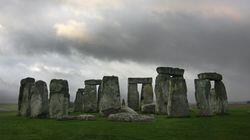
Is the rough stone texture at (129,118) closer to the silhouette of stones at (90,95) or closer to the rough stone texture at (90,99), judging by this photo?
the rough stone texture at (90,99)

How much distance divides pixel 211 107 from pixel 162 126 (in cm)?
771

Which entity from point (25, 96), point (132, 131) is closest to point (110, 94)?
point (25, 96)

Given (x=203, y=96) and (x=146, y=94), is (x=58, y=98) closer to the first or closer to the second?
(x=203, y=96)

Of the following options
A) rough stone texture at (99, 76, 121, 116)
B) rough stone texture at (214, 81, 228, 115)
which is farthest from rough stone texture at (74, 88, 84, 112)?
rough stone texture at (214, 81, 228, 115)

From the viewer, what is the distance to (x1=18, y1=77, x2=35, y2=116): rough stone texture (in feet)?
87.0

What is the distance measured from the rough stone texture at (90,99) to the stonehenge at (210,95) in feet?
32.4

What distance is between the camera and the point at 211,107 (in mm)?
25281

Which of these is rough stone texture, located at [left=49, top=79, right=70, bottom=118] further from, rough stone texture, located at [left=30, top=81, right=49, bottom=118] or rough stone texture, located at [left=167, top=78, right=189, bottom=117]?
rough stone texture, located at [left=167, top=78, right=189, bottom=117]

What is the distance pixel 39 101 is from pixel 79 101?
39.5 ft

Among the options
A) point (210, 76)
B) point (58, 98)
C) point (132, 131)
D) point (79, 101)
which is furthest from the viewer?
point (79, 101)

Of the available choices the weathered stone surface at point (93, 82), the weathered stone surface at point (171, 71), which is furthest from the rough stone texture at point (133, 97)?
the weathered stone surface at point (171, 71)

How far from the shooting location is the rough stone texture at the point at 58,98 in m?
22.4

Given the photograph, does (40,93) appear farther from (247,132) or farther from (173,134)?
(247,132)

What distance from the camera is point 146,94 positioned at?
3428 centimetres
